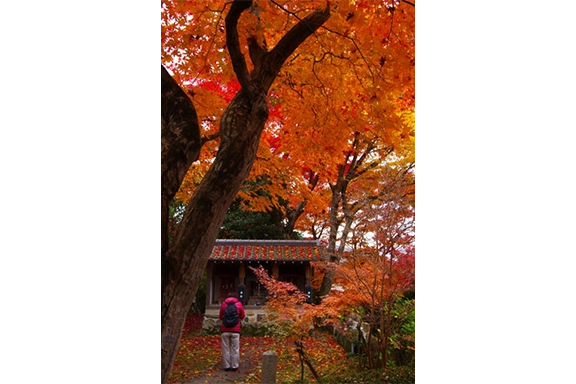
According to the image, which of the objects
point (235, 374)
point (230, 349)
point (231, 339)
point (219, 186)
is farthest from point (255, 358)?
point (219, 186)

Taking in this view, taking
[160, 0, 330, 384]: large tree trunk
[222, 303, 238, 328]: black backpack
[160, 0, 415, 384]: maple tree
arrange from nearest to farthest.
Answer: [160, 0, 330, 384]: large tree trunk < [160, 0, 415, 384]: maple tree < [222, 303, 238, 328]: black backpack

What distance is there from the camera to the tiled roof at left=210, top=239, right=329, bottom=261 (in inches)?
464

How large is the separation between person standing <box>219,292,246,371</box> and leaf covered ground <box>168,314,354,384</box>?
23 centimetres

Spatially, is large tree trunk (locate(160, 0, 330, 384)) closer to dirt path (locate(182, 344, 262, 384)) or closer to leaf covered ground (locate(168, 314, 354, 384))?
leaf covered ground (locate(168, 314, 354, 384))

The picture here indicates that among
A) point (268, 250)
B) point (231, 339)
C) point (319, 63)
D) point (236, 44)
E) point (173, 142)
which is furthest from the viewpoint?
point (268, 250)

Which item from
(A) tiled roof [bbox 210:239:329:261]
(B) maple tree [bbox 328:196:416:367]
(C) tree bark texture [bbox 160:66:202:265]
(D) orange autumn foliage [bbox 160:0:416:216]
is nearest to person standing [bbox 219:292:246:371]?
(B) maple tree [bbox 328:196:416:367]

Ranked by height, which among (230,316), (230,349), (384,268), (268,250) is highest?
(268,250)

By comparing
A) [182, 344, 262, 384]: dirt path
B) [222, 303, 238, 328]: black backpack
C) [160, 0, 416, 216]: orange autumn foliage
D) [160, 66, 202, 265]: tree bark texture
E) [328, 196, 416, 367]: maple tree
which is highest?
[160, 0, 416, 216]: orange autumn foliage

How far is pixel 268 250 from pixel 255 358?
3.52m

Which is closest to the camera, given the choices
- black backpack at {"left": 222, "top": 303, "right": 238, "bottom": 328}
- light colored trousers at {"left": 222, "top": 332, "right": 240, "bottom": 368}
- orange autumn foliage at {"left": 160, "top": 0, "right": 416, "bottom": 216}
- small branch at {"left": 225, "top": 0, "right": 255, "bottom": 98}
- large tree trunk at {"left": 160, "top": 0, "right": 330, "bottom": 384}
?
large tree trunk at {"left": 160, "top": 0, "right": 330, "bottom": 384}

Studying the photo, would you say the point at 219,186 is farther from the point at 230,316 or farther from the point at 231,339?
the point at 231,339

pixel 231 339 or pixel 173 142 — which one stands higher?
pixel 173 142

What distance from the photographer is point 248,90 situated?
3.48 m
